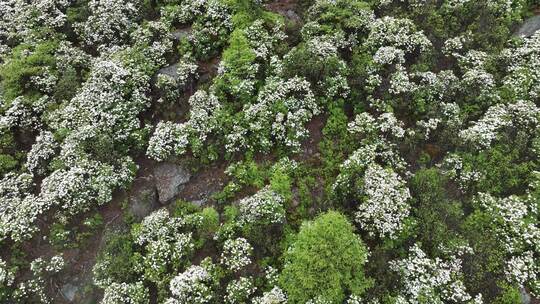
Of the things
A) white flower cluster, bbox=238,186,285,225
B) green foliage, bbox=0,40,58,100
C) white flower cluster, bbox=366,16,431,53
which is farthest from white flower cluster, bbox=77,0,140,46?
white flower cluster, bbox=366,16,431,53

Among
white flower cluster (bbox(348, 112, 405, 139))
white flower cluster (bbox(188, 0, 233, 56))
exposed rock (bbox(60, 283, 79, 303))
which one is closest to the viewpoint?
exposed rock (bbox(60, 283, 79, 303))

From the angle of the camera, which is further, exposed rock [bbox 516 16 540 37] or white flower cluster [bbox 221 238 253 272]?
exposed rock [bbox 516 16 540 37]

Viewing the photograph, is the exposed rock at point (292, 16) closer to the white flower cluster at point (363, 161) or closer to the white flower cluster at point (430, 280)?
the white flower cluster at point (363, 161)

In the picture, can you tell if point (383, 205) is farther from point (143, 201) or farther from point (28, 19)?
point (28, 19)

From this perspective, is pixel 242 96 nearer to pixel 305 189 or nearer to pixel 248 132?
pixel 248 132

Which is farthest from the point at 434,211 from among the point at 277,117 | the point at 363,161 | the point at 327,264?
the point at 277,117

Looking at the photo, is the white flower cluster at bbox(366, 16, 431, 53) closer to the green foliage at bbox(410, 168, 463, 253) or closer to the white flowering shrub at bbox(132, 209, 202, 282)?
the green foliage at bbox(410, 168, 463, 253)

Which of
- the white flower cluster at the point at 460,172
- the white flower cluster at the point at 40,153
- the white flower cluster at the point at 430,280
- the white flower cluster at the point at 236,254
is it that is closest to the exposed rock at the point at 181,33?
the white flower cluster at the point at 40,153
